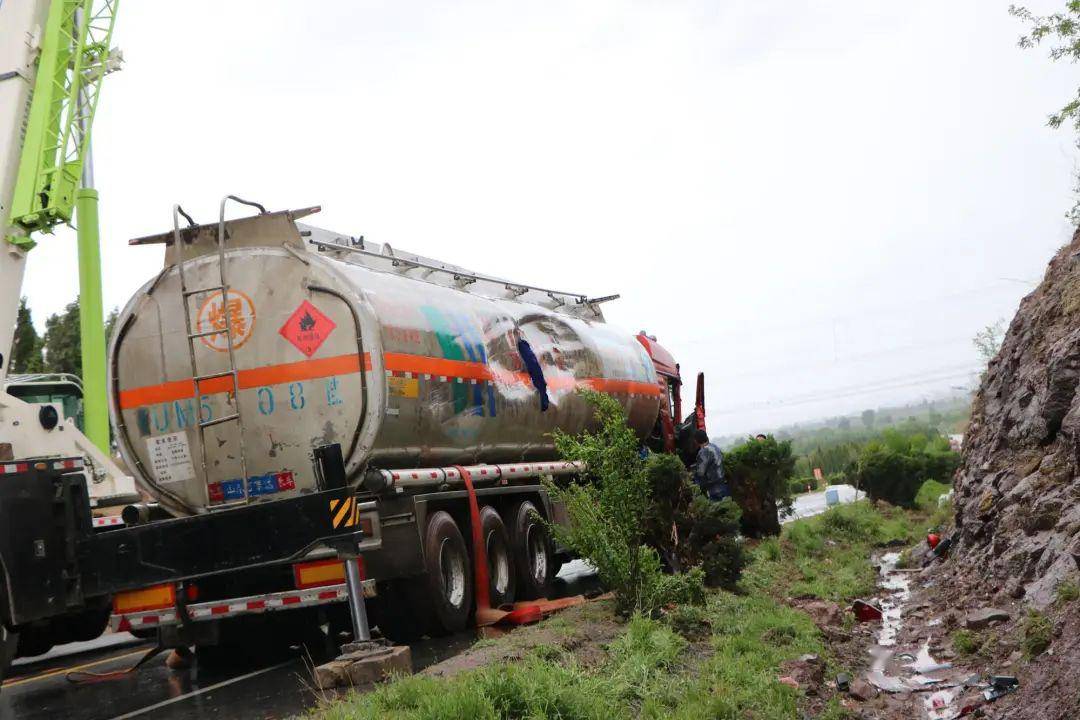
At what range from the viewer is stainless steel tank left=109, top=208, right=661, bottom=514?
946 centimetres

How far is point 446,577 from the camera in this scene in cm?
1029

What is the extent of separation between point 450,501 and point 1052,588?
17.0 ft

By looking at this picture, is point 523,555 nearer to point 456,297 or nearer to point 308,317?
point 456,297

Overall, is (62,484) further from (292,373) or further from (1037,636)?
(1037,636)

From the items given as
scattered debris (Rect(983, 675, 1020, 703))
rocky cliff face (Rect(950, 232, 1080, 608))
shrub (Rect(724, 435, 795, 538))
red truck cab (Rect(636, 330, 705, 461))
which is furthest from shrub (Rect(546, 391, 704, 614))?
red truck cab (Rect(636, 330, 705, 461))

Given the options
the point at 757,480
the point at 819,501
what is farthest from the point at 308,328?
the point at 819,501

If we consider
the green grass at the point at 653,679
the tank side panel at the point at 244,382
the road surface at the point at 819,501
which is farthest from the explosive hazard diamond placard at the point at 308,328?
the road surface at the point at 819,501

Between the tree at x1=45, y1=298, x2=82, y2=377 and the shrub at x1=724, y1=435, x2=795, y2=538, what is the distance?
18743mm

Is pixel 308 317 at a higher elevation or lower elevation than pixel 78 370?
lower

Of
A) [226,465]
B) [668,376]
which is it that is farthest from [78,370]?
[226,465]

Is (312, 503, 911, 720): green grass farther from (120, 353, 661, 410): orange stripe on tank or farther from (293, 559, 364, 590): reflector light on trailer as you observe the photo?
(120, 353, 661, 410): orange stripe on tank

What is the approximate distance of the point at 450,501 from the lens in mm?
10500

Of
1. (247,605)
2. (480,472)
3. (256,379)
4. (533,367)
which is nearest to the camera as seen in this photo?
(247,605)

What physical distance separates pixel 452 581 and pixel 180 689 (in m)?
2.54
